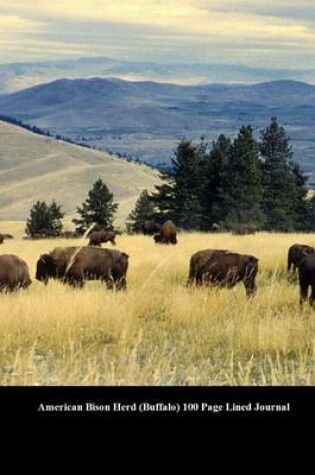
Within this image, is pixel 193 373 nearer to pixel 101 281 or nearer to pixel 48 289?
pixel 48 289

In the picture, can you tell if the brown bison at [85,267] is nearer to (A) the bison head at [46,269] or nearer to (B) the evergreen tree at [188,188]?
(A) the bison head at [46,269]

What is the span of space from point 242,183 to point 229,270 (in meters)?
48.0

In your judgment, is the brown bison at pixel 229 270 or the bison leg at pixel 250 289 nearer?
the bison leg at pixel 250 289

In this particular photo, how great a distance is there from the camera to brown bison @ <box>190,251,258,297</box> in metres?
14.4

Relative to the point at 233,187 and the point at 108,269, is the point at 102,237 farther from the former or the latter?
the point at 108,269

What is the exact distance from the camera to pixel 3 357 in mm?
9352

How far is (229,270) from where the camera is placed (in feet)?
47.3

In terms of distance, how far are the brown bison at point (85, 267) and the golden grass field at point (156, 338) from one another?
175cm

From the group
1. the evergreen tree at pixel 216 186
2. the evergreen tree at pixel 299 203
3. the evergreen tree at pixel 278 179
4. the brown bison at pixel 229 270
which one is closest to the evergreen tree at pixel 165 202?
the evergreen tree at pixel 216 186

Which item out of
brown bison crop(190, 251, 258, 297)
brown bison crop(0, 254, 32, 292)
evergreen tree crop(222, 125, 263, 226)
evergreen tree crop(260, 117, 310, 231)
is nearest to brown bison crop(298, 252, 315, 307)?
brown bison crop(190, 251, 258, 297)

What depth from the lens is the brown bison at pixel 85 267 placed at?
51.3 ft
